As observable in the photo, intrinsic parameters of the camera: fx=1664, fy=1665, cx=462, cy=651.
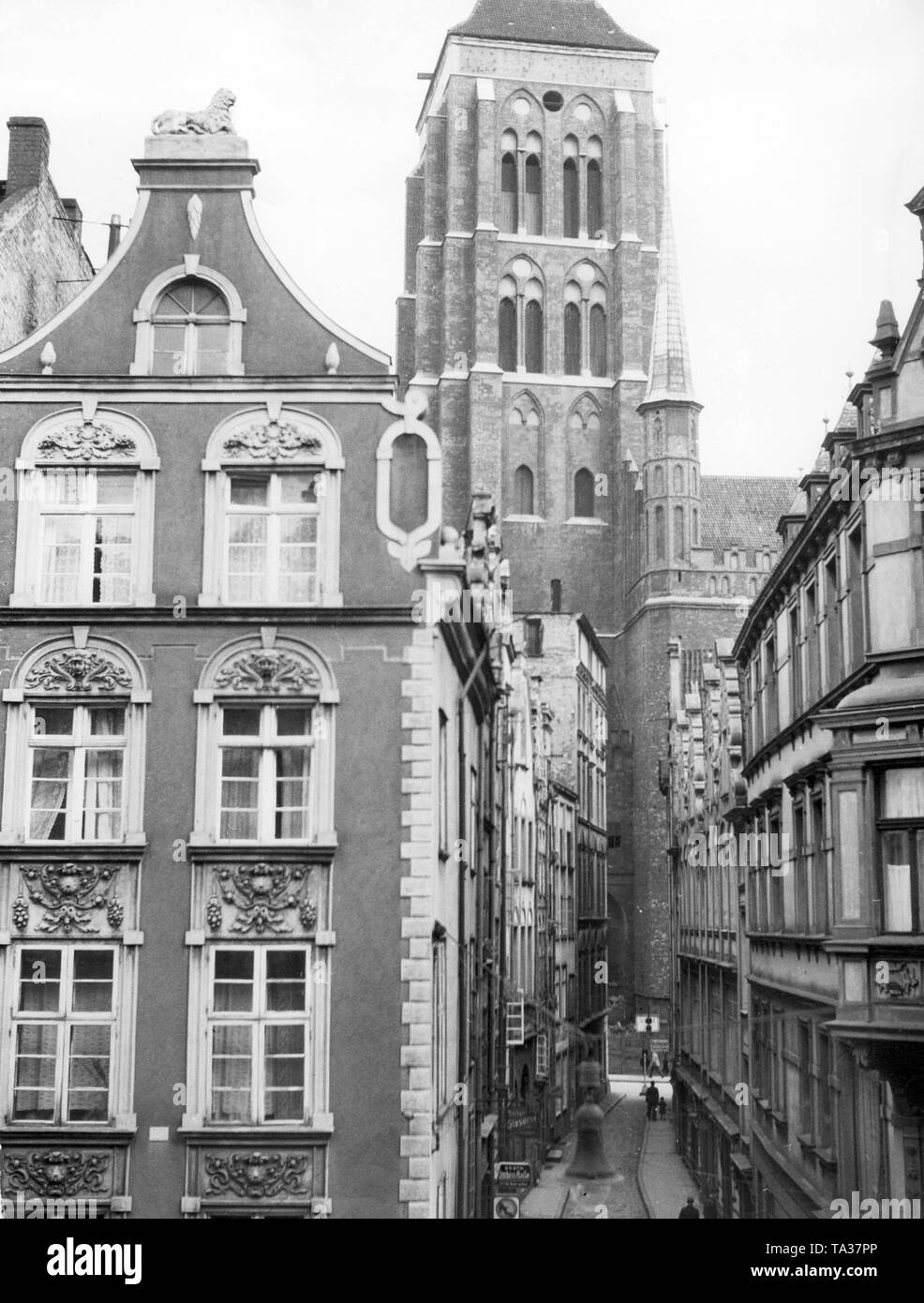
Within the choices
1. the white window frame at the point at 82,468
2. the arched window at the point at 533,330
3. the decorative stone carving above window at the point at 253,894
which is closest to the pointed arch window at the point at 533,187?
the arched window at the point at 533,330

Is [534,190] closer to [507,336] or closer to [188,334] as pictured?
[507,336]

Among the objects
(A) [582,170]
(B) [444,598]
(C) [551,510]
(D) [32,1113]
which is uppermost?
(A) [582,170]

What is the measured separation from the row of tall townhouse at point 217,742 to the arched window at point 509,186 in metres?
9.55

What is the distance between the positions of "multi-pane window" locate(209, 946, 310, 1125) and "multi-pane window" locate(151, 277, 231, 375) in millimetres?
4440

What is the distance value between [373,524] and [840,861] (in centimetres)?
442

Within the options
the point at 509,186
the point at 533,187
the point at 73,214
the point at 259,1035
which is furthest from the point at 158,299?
the point at 509,186

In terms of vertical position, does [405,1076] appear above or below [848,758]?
below

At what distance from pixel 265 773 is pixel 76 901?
164cm

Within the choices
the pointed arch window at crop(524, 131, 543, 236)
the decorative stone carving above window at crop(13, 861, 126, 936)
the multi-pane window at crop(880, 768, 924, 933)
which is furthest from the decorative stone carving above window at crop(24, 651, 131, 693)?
the pointed arch window at crop(524, 131, 543, 236)

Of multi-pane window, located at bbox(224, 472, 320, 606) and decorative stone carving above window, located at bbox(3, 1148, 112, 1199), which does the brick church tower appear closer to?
multi-pane window, located at bbox(224, 472, 320, 606)

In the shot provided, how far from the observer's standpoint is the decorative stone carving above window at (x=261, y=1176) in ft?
38.9

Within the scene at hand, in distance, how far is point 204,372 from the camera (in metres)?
12.8
